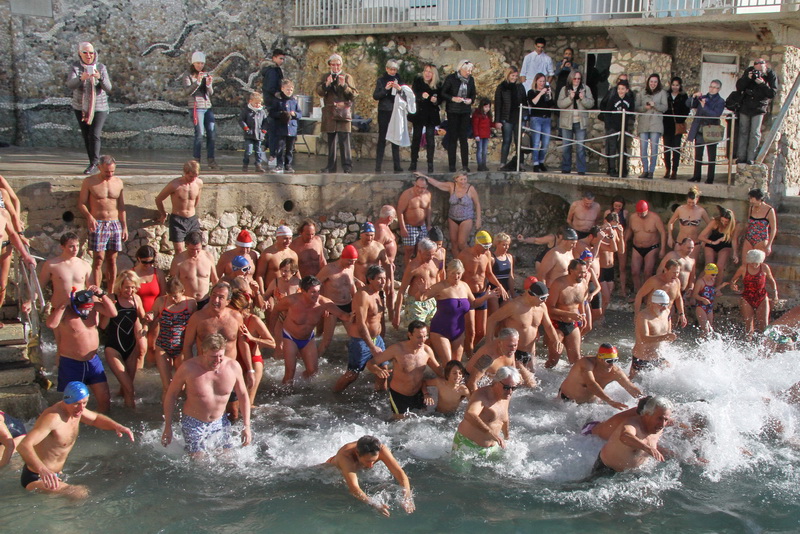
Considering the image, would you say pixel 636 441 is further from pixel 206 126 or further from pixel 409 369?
pixel 206 126

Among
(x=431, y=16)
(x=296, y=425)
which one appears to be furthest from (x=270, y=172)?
(x=431, y=16)

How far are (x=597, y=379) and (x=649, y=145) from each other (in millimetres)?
6024

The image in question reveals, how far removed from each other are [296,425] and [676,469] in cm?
370

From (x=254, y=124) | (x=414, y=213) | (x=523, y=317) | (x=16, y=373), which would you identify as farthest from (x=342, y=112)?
(x=16, y=373)

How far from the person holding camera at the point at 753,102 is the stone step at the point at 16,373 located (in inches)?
389

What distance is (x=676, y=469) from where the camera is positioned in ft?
25.3

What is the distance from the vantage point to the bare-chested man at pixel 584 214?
1263 cm

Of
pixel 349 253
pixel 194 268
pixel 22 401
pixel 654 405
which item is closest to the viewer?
pixel 654 405

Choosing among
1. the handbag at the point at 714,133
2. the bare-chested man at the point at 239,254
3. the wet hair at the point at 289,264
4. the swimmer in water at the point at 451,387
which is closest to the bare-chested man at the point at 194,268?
the bare-chested man at the point at 239,254

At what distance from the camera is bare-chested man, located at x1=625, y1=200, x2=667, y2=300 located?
12.4 meters

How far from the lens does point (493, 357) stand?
27.9 feet

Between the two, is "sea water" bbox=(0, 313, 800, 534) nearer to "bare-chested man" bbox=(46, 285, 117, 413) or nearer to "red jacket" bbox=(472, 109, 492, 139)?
"bare-chested man" bbox=(46, 285, 117, 413)

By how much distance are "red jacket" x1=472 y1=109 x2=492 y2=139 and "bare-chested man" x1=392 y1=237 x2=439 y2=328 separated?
4230mm

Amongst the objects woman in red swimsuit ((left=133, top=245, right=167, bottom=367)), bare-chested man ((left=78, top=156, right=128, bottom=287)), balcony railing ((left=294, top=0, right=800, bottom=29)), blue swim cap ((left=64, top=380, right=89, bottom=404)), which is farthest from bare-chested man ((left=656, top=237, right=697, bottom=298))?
blue swim cap ((left=64, top=380, right=89, bottom=404))
